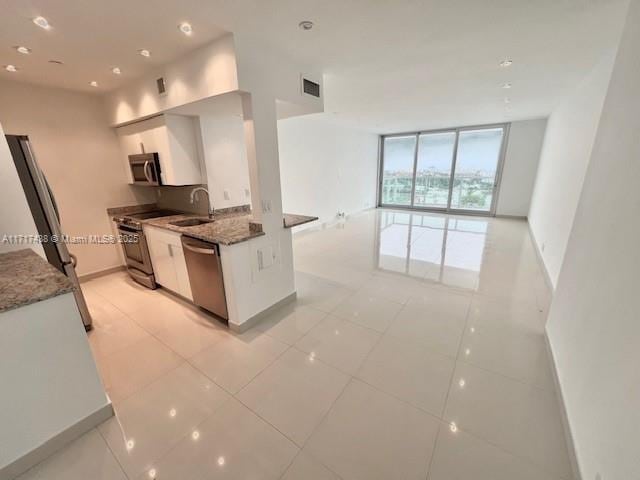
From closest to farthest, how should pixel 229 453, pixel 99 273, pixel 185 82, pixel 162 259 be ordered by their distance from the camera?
pixel 229 453
pixel 185 82
pixel 162 259
pixel 99 273

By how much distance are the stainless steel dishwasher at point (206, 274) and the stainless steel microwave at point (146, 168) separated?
3.79ft

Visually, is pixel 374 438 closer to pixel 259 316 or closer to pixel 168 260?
pixel 259 316

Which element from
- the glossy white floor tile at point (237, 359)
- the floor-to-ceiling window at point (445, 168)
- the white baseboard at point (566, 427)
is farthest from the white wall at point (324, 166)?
the white baseboard at point (566, 427)

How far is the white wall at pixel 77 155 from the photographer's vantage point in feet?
9.63

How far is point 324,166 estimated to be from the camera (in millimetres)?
6473

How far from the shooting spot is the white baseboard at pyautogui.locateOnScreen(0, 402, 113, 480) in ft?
4.36

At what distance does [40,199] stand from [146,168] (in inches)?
43.7

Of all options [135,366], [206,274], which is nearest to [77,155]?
[206,274]

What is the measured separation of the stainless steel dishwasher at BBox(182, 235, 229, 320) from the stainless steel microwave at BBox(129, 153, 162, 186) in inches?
45.5

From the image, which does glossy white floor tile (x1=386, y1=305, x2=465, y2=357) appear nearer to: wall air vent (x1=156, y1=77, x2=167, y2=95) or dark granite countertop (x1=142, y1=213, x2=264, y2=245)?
dark granite countertop (x1=142, y1=213, x2=264, y2=245)

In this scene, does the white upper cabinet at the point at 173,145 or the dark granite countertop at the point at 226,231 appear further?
the white upper cabinet at the point at 173,145

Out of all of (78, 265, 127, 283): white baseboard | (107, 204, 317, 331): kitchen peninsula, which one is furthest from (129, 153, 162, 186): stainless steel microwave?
(78, 265, 127, 283): white baseboard

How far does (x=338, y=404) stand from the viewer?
5.58ft

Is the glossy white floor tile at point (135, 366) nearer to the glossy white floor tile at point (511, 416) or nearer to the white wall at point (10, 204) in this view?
the white wall at point (10, 204)
